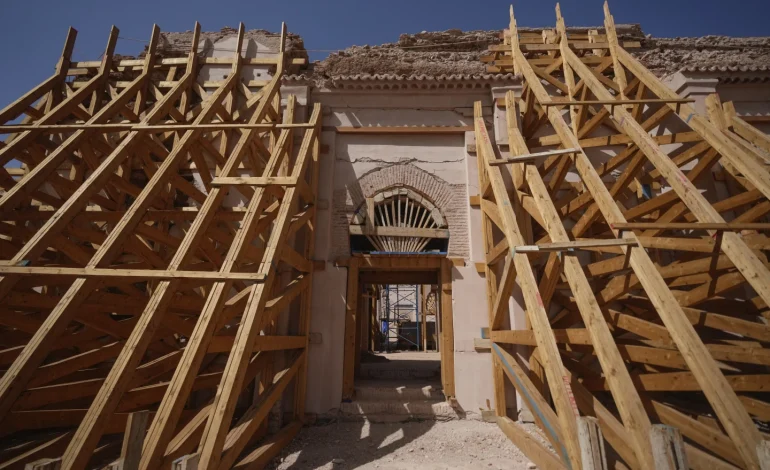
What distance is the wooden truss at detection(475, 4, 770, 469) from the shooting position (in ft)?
8.87

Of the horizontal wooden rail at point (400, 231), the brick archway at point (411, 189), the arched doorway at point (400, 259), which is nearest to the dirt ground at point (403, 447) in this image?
the arched doorway at point (400, 259)

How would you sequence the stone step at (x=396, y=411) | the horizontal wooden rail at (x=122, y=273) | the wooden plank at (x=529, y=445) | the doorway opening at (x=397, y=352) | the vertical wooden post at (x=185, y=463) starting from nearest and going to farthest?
the vertical wooden post at (x=185, y=463) → the horizontal wooden rail at (x=122, y=273) → the wooden plank at (x=529, y=445) → the stone step at (x=396, y=411) → the doorway opening at (x=397, y=352)

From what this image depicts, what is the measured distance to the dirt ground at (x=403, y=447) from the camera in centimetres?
370

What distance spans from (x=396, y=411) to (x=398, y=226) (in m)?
2.73

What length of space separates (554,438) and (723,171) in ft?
17.7

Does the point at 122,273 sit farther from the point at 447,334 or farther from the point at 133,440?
the point at 447,334

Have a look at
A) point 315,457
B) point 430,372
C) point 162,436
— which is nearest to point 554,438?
point 315,457

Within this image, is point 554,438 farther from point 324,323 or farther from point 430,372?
point 430,372

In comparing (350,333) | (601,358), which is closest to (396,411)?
(350,333)

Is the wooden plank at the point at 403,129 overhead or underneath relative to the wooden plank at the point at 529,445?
overhead

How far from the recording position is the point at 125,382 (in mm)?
2781

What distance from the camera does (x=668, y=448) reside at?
191 cm

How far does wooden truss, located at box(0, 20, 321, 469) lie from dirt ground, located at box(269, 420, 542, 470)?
35 cm

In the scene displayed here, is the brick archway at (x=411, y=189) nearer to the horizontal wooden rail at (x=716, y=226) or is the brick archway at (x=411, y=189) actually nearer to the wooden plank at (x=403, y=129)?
the wooden plank at (x=403, y=129)
